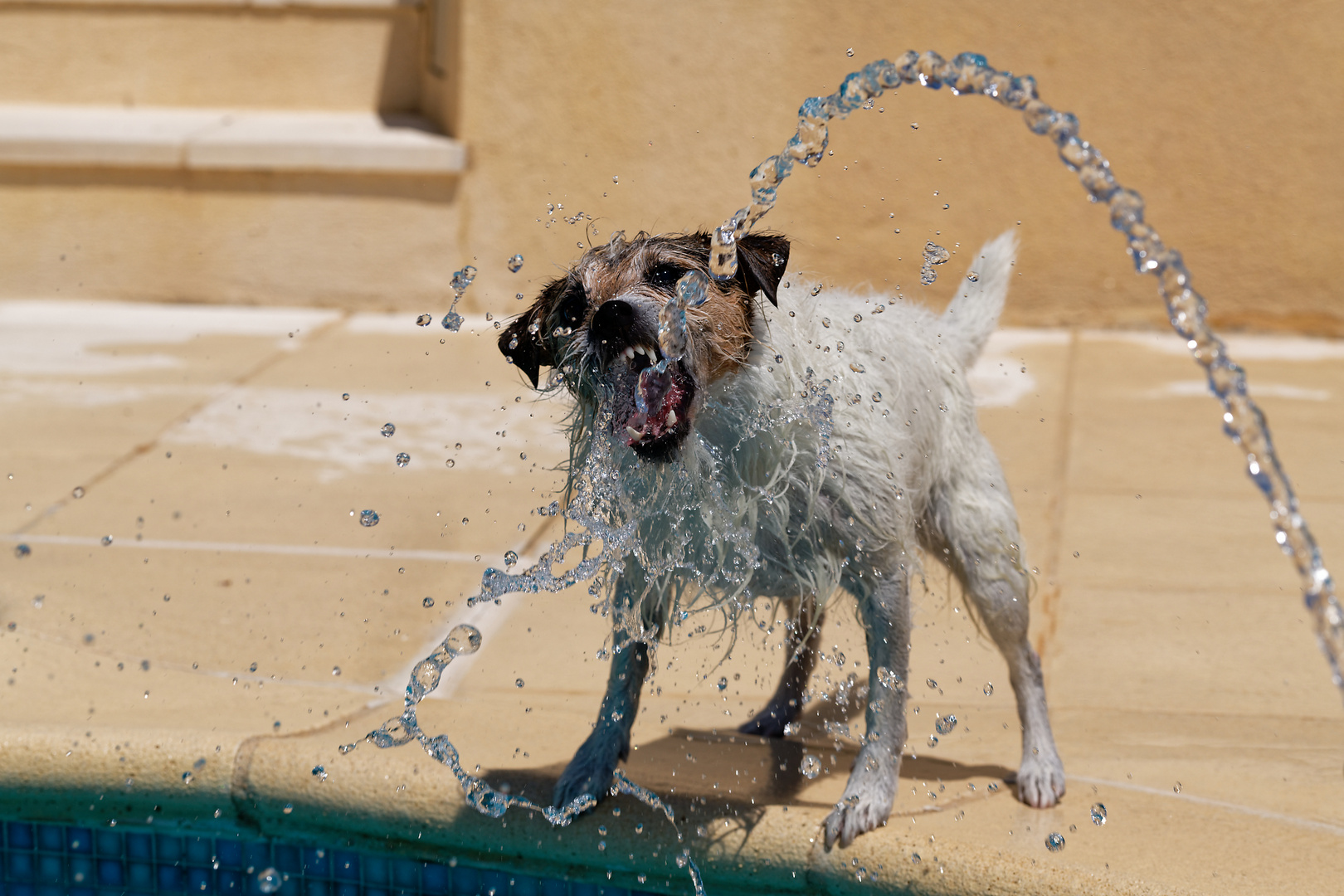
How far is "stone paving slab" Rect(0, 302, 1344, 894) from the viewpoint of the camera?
321 cm

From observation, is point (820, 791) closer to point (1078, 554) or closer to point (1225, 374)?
point (1225, 374)

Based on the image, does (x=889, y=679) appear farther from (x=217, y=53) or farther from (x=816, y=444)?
(x=217, y=53)

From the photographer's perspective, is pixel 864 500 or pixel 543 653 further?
pixel 543 653

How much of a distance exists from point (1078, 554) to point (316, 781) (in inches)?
121

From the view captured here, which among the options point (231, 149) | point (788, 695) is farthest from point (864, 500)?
point (231, 149)

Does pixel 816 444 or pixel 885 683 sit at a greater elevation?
pixel 816 444

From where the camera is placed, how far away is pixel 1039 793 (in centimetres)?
334

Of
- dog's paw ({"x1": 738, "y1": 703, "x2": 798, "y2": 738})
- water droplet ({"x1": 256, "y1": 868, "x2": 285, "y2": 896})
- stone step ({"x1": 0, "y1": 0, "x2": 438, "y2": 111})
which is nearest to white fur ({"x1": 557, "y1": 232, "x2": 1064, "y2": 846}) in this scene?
dog's paw ({"x1": 738, "y1": 703, "x2": 798, "y2": 738})

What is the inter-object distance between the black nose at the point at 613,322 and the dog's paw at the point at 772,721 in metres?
1.38

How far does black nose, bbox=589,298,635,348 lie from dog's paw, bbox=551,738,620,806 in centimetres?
103

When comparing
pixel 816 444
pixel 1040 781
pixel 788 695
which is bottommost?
pixel 788 695

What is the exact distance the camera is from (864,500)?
315cm

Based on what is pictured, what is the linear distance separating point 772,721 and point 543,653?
926 mm

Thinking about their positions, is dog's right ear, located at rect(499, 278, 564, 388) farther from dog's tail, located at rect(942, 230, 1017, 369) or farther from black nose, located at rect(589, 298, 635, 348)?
dog's tail, located at rect(942, 230, 1017, 369)
